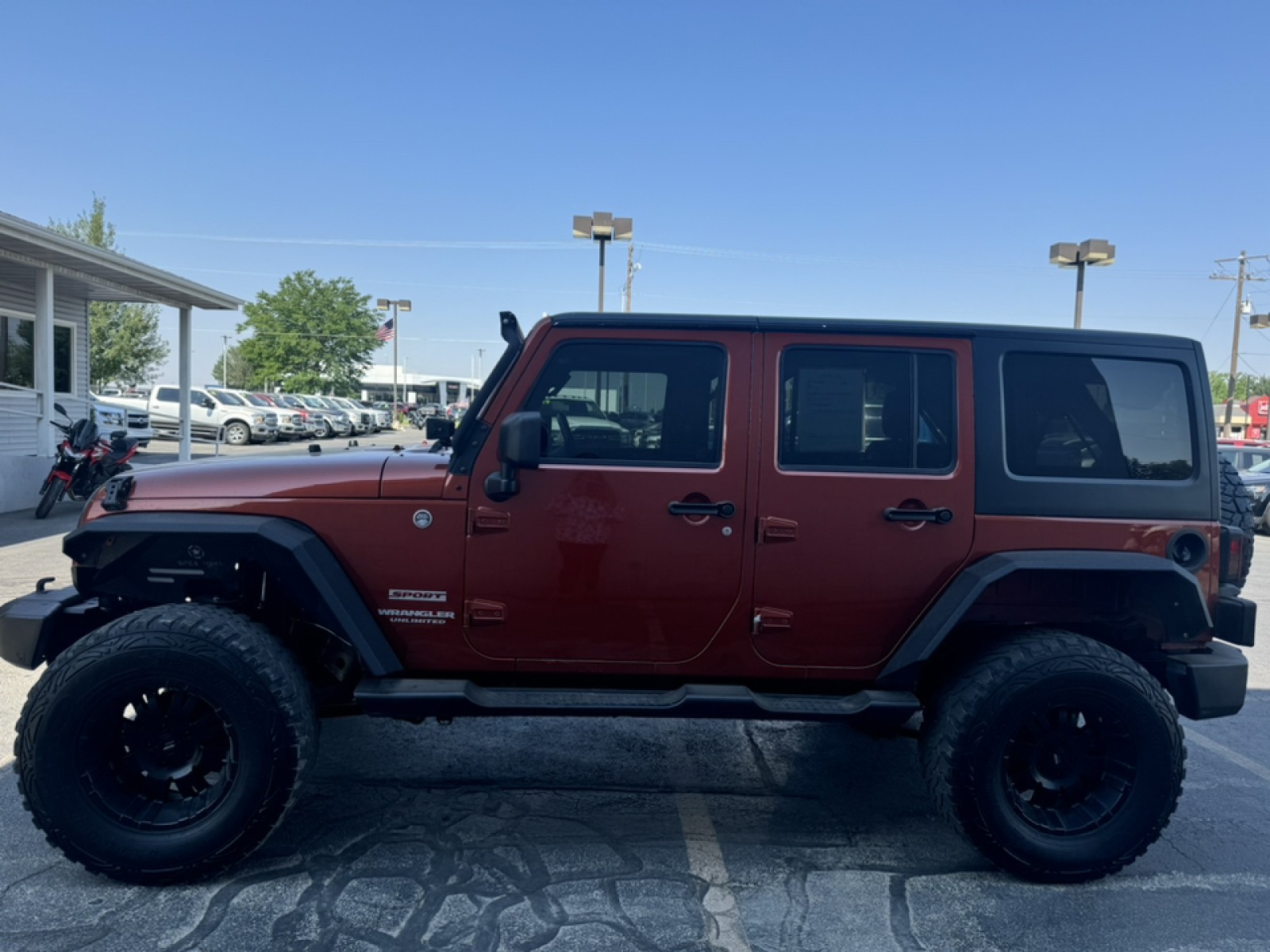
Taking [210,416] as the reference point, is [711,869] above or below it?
below

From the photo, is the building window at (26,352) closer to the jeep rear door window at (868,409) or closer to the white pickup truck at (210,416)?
the white pickup truck at (210,416)

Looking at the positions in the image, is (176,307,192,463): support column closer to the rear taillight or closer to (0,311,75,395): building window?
(0,311,75,395): building window

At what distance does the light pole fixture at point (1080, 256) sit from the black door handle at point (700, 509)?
19641mm

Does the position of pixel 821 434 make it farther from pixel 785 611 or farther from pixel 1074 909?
pixel 1074 909

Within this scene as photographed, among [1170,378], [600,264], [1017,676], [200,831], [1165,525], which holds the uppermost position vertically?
[600,264]

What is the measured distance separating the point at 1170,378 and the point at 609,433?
7.00 feet

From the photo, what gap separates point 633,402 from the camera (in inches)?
132

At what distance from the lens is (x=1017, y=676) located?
3.16m

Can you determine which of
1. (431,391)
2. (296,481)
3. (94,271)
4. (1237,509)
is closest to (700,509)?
(296,481)

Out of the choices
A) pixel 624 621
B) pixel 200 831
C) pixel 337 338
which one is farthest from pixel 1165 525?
pixel 337 338

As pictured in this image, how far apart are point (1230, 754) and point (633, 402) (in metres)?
3.67

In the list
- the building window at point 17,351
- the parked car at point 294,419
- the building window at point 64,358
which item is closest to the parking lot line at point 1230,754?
the building window at point 17,351

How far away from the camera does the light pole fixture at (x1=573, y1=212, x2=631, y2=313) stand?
58.5 ft

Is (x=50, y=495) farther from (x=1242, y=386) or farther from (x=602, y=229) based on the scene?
(x=1242, y=386)
